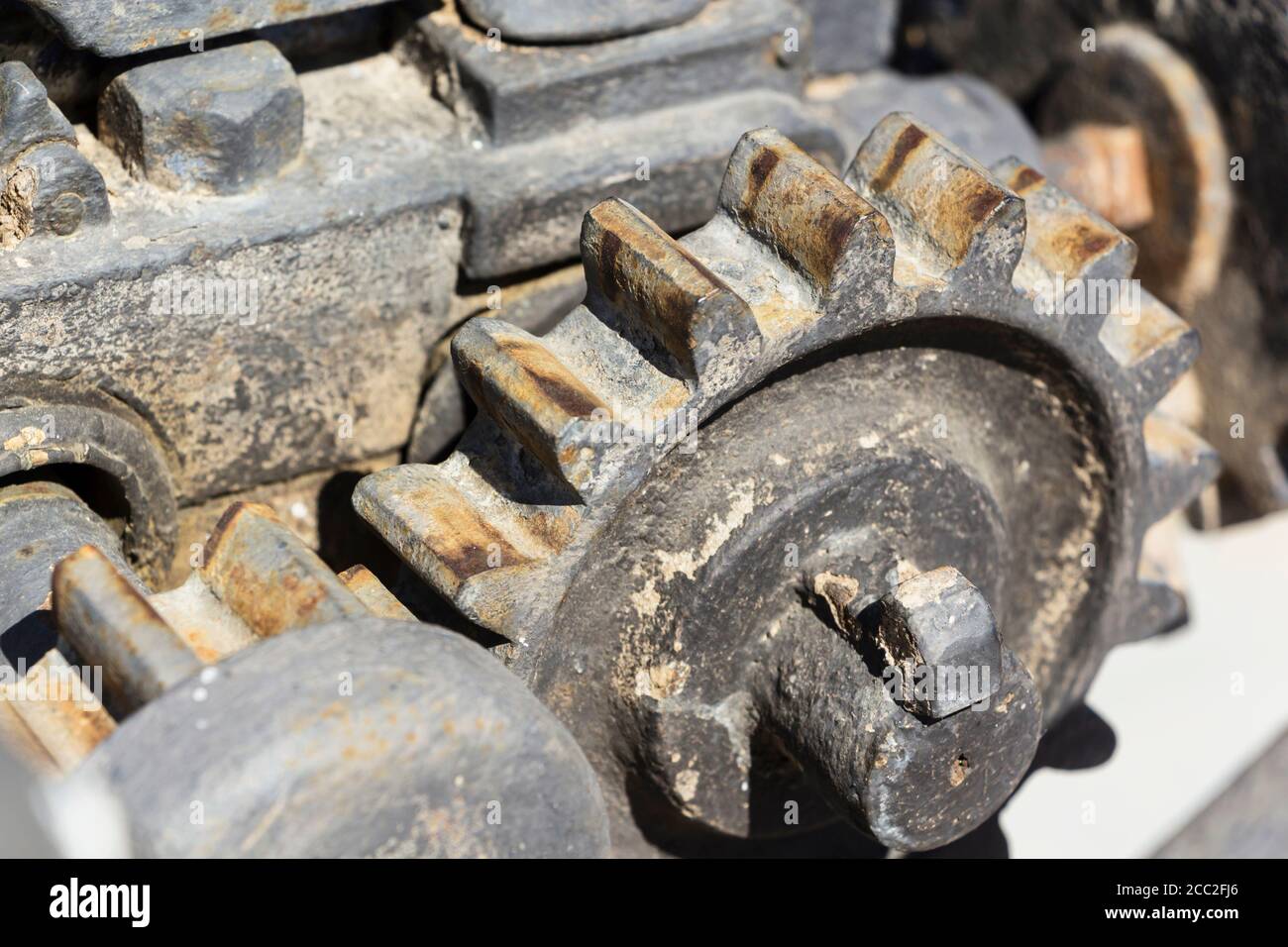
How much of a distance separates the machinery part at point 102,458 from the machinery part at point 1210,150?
1.63 metres

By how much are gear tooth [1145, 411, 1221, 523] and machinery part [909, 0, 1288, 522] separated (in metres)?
0.55

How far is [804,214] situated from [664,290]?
16 cm

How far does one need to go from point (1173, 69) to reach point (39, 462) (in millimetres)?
1776

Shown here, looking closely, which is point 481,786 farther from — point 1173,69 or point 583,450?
point 1173,69

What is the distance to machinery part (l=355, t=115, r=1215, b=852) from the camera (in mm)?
1358

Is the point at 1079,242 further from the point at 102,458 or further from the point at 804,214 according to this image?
the point at 102,458

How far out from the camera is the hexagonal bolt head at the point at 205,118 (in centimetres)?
149

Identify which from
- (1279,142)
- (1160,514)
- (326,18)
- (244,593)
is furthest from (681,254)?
(1279,142)

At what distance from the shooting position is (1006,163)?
5.62ft

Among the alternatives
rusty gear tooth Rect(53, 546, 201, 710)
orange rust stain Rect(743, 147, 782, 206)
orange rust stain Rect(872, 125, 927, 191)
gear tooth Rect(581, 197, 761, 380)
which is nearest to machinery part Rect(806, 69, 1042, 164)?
orange rust stain Rect(872, 125, 927, 191)

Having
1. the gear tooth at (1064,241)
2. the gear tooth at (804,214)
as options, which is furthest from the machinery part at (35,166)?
the gear tooth at (1064,241)

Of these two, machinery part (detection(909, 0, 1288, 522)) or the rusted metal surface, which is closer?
machinery part (detection(909, 0, 1288, 522))

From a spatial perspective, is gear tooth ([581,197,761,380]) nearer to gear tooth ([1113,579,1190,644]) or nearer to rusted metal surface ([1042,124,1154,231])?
gear tooth ([1113,579,1190,644])

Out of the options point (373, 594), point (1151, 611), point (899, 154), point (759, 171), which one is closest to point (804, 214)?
point (759, 171)
